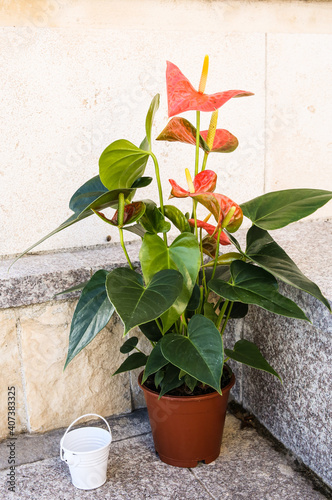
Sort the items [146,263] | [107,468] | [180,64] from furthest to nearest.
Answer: [180,64], [107,468], [146,263]

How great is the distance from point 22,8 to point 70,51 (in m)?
0.17

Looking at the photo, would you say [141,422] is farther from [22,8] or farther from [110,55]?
[22,8]

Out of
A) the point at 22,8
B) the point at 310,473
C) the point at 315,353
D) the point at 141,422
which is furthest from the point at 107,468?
the point at 22,8

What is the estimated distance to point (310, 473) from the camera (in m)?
1.34

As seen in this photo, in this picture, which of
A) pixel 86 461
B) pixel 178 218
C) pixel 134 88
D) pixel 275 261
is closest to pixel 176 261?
pixel 178 218

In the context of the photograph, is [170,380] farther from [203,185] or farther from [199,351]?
[203,185]

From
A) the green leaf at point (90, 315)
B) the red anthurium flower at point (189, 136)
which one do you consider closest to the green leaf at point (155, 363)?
the green leaf at point (90, 315)

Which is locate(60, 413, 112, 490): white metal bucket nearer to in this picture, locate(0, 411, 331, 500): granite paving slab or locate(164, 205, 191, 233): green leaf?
locate(0, 411, 331, 500): granite paving slab

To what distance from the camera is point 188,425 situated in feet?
4.35

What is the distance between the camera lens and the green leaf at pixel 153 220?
3.92 ft

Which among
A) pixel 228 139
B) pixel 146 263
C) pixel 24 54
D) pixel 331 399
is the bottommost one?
pixel 331 399

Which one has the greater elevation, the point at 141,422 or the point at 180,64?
the point at 180,64

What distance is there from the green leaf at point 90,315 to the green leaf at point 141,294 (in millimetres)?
111

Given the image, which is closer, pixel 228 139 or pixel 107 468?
pixel 228 139
